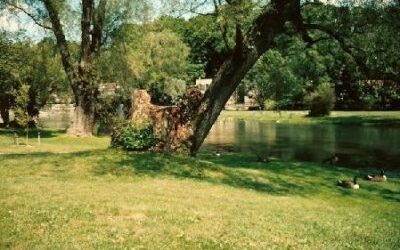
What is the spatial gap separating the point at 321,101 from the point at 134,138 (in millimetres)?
70969

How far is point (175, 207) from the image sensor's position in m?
15.2

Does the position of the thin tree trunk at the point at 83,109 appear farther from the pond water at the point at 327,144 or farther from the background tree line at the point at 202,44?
the pond water at the point at 327,144

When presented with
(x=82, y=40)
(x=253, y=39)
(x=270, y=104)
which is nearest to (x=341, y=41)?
(x=253, y=39)

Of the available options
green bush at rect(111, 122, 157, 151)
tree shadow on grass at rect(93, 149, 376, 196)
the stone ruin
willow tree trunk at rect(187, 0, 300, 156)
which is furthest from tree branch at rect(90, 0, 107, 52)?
tree shadow on grass at rect(93, 149, 376, 196)

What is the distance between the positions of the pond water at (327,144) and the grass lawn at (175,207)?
1465 cm

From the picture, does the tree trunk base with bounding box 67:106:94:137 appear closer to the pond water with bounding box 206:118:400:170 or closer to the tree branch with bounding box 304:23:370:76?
the pond water with bounding box 206:118:400:170

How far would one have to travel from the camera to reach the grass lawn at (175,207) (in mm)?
11977

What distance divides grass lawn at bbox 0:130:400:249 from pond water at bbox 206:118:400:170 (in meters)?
14.7

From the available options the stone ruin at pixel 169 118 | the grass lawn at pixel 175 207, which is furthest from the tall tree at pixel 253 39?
the grass lawn at pixel 175 207

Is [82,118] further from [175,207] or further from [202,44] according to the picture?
[175,207]

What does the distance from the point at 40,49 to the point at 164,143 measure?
1237 inches

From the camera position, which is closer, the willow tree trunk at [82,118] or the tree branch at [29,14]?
the tree branch at [29,14]

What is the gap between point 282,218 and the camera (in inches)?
610

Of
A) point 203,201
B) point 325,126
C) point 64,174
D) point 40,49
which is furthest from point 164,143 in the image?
point 325,126
